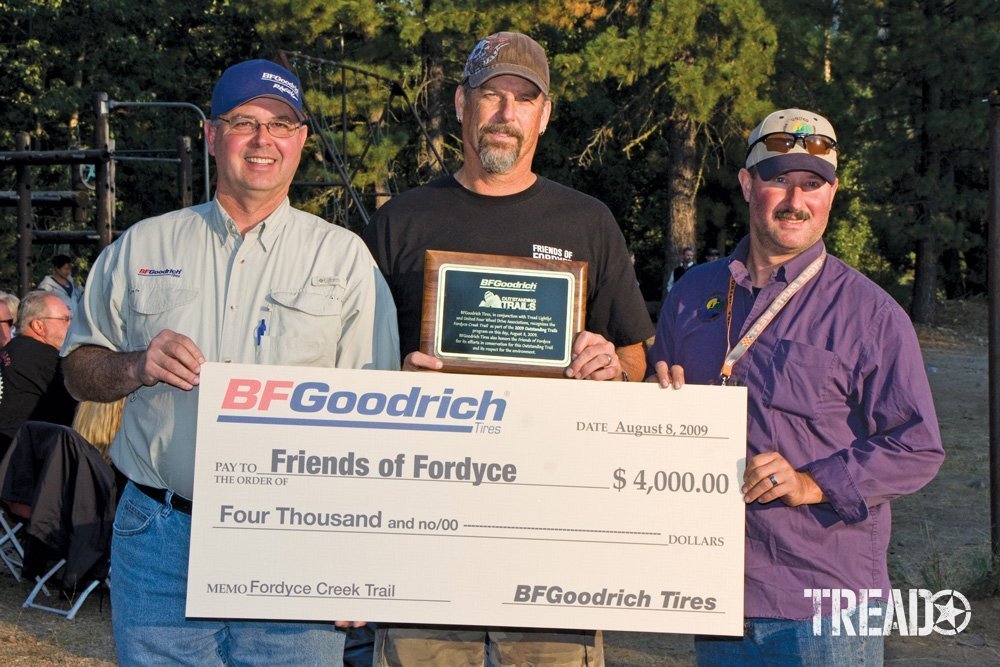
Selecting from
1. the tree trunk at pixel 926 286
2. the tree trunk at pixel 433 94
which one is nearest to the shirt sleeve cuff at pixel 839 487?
the tree trunk at pixel 433 94

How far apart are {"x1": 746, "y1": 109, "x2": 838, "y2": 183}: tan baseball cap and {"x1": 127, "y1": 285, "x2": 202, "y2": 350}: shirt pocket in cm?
172

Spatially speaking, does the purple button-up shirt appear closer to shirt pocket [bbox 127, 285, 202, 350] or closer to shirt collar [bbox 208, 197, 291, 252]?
shirt collar [bbox 208, 197, 291, 252]

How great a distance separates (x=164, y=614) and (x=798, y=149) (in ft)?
7.51

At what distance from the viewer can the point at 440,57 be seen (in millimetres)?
29062

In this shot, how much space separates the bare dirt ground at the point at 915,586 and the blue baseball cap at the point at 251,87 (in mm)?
4314

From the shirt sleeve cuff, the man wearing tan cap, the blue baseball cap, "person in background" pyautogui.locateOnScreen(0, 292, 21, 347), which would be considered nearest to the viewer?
the shirt sleeve cuff

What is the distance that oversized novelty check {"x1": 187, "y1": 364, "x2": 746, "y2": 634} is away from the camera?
3059 millimetres

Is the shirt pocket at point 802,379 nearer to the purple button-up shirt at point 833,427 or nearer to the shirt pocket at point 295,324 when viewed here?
the purple button-up shirt at point 833,427

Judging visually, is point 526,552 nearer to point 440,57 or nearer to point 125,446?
point 125,446

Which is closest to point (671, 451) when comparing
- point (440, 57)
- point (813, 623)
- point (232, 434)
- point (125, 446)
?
point (813, 623)

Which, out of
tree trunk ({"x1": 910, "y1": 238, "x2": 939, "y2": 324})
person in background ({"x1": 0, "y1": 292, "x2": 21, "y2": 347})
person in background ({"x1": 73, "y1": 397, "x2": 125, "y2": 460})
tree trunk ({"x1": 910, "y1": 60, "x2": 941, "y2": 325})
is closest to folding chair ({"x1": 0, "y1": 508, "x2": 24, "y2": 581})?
person in background ({"x1": 73, "y1": 397, "x2": 125, "y2": 460})

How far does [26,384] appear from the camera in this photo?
26.1 ft

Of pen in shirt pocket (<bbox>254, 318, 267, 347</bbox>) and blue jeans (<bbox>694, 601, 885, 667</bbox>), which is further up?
pen in shirt pocket (<bbox>254, 318, 267, 347</bbox>)

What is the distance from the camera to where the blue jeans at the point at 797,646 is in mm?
2973
